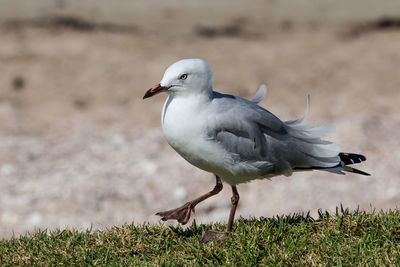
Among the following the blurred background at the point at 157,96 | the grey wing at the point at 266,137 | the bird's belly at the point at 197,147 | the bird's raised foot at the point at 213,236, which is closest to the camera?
the bird's belly at the point at 197,147

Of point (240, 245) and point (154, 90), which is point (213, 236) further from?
point (154, 90)

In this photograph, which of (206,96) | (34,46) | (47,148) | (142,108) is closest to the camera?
(206,96)

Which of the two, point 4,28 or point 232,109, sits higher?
point 4,28

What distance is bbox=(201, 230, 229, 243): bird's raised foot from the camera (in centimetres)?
441

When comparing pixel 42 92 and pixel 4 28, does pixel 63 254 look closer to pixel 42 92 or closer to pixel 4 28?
pixel 42 92

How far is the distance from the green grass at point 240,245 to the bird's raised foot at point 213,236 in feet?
0.13

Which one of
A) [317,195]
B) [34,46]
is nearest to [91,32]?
[34,46]

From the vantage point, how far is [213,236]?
14.6 ft

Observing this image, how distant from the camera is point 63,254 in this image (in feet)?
14.3

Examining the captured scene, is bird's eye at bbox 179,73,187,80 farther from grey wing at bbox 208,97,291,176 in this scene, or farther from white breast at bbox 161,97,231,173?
grey wing at bbox 208,97,291,176

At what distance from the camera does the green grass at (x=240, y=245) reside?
4.18 meters

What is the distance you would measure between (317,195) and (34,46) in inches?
242

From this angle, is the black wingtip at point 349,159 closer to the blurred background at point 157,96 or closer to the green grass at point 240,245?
the green grass at point 240,245

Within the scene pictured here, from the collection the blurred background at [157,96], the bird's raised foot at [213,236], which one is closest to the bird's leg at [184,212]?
the bird's raised foot at [213,236]
